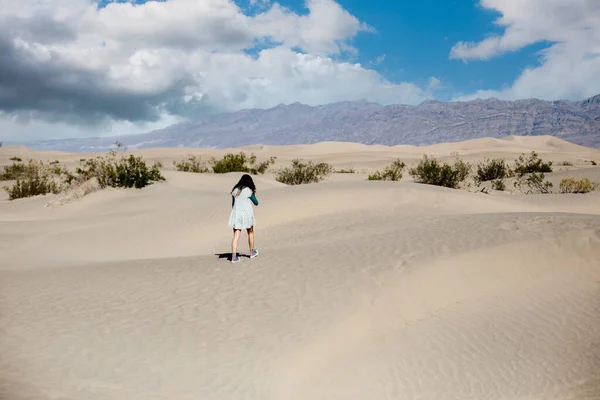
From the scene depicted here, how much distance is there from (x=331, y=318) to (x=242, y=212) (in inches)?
135

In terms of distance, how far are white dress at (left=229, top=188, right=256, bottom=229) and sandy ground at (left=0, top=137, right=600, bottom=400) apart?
0.75 metres

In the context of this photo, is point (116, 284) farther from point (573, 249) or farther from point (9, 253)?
point (573, 249)

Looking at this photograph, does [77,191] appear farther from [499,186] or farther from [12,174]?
[499,186]

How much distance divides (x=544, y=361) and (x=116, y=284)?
20.5 ft

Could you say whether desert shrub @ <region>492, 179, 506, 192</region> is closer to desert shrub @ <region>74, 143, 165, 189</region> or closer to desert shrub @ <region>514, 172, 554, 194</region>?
desert shrub @ <region>514, 172, 554, 194</region>

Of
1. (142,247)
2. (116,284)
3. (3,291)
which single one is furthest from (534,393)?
(142,247)

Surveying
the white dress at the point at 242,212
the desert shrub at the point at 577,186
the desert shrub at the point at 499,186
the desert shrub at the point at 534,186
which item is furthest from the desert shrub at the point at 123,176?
the desert shrub at the point at 577,186

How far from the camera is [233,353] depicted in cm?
547

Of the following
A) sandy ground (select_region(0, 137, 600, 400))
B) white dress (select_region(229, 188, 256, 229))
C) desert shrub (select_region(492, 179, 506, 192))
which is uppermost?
white dress (select_region(229, 188, 256, 229))

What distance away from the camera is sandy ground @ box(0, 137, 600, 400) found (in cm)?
505

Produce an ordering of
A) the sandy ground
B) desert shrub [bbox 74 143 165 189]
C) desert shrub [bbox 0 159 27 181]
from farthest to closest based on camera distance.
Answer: desert shrub [bbox 0 159 27 181] < desert shrub [bbox 74 143 165 189] < the sandy ground

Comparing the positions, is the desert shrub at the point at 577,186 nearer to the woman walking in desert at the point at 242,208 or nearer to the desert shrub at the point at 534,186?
the desert shrub at the point at 534,186

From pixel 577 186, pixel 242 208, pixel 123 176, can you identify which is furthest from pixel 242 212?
pixel 577 186

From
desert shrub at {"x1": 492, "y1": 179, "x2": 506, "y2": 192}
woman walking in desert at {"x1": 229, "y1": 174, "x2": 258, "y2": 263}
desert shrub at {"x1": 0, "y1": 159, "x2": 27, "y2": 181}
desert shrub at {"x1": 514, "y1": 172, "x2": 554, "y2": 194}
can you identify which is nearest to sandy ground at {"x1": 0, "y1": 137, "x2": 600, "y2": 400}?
woman walking in desert at {"x1": 229, "y1": 174, "x2": 258, "y2": 263}
